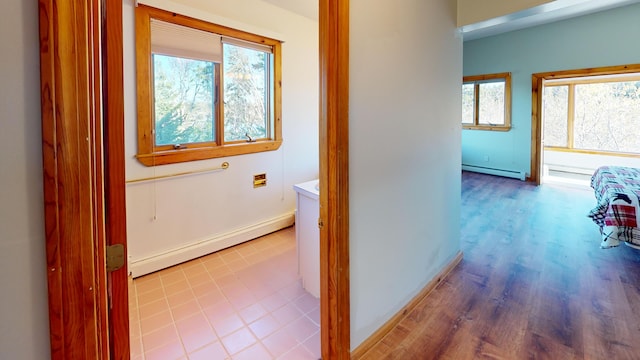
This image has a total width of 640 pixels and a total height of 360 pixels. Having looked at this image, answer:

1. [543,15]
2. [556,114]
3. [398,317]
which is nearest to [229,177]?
[398,317]

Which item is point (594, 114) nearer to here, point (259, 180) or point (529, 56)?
point (529, 56)

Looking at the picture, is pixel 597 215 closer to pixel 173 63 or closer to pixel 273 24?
pixel 273 24

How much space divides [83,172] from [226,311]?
1.83m

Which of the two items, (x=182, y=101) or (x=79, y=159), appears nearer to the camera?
(x=79, y=159)

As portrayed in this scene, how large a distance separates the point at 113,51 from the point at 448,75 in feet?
8.14

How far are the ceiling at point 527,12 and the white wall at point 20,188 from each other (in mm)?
2821

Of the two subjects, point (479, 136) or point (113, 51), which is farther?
point (479, 136)

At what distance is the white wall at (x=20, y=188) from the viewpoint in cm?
68

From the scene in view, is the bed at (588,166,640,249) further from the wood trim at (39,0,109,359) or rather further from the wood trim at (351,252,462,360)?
the wood trim at (39,0,109,359)

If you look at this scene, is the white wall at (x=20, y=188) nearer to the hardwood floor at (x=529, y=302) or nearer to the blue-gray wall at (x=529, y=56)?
the hardwood floor at (x=529, y=302)

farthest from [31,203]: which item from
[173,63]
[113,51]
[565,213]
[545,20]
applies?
[545,20]

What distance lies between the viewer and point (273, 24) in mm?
3613

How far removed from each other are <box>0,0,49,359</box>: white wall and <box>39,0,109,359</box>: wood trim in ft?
0.06

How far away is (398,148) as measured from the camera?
2.09 m
